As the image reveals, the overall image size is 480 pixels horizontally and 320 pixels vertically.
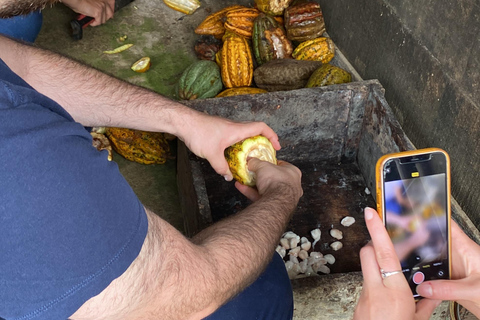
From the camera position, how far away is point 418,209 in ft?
5.15

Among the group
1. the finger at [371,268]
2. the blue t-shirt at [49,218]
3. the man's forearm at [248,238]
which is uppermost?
the blue t-shirt at [49,218]

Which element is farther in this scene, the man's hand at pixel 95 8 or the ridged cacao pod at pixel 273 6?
the man's hand at pixel 95 8

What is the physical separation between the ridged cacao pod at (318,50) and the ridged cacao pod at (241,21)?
1.68 feet

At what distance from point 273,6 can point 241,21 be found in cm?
29

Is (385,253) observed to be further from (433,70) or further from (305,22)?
(305,22)

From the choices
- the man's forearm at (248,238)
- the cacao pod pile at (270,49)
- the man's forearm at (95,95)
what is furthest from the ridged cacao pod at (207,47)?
the man's forearm at (248,238)

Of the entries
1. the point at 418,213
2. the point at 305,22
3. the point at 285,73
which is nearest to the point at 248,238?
the point at 418,213

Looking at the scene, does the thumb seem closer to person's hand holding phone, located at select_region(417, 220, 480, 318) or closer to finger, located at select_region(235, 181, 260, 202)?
person's hand holding phone, located at select_region(417, 220, 480, 318)

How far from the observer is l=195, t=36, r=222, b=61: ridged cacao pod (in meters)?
4.11

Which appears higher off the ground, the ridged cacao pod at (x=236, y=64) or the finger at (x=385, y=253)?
the finger at (x=385, y=253)

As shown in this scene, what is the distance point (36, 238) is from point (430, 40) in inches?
90.6

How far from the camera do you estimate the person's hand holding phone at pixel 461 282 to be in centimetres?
142

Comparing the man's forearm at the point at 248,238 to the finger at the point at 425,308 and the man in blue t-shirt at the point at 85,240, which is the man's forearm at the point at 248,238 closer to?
the man in blue t-shirt at the point at 85,240

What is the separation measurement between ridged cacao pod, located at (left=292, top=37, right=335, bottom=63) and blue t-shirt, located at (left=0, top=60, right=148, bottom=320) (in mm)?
2791
